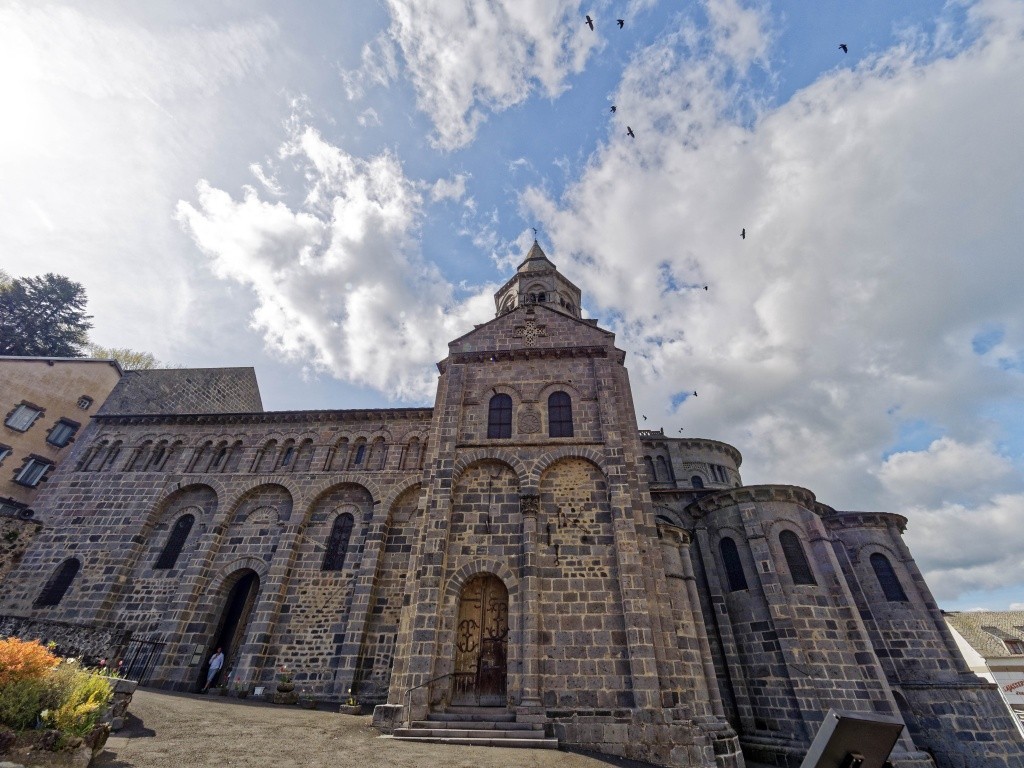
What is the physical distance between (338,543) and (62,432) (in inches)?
715

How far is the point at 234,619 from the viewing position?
18.0 metres

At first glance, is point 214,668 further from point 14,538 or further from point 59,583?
point 14,538

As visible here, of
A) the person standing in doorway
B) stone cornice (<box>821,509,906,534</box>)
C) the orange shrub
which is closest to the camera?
the orange shrub

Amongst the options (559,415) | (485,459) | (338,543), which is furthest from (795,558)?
(338,543)

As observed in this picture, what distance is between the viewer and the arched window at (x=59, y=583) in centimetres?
1811

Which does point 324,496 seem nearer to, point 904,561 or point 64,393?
point 64,393

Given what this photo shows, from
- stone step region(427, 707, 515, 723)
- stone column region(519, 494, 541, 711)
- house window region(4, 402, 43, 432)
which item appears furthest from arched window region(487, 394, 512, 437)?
house window region(4, 402, 43, 432)

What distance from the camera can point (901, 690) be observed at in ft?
49.8

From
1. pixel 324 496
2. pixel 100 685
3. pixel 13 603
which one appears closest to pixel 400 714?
pixel 100 685

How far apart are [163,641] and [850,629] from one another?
2394cm

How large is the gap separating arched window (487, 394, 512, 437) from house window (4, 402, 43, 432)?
2477 centimetres

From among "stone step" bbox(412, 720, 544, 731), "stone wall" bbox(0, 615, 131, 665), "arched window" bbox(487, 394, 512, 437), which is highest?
"arched window" bbox(487, 394, 512, 437)

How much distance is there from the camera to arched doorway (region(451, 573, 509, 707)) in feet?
38.5

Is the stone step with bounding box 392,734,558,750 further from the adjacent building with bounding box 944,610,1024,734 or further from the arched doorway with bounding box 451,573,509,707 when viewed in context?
the adjacent building with bounding box 944,610,1024,734
